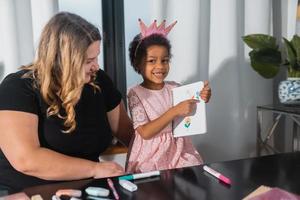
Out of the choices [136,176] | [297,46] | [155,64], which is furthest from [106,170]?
[297,46]

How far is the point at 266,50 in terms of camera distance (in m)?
1.64

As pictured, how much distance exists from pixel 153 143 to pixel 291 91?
28.6 inches

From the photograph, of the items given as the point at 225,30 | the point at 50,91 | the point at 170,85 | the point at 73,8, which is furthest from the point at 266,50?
the point at 50,91

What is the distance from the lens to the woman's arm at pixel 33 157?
3.27 ft

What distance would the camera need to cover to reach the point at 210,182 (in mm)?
843

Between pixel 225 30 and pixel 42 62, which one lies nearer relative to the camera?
pixel 42 62

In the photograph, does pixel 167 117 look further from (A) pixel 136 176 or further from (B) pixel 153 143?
(A) pixel 136 176

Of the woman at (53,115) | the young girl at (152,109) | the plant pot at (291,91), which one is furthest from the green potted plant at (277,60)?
the woman at (53,115)

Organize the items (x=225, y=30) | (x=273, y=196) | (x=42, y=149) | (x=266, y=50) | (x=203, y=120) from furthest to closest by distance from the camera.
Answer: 1. (x=225, y=30)
2. (x=266, y=50)
3. (x=203, y=120)
4. (x=42, y=149)
5. (x=273, y=196)

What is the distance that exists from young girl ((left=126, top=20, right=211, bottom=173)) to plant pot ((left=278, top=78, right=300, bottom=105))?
1.90ft

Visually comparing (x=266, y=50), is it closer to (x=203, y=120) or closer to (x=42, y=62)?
(x=203, y=120)

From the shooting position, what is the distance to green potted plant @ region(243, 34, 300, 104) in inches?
64.2

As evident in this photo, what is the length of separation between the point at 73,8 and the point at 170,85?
24.2 inches

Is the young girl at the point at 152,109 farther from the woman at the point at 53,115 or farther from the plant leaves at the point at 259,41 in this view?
the plant leaves at the point at 259,41
